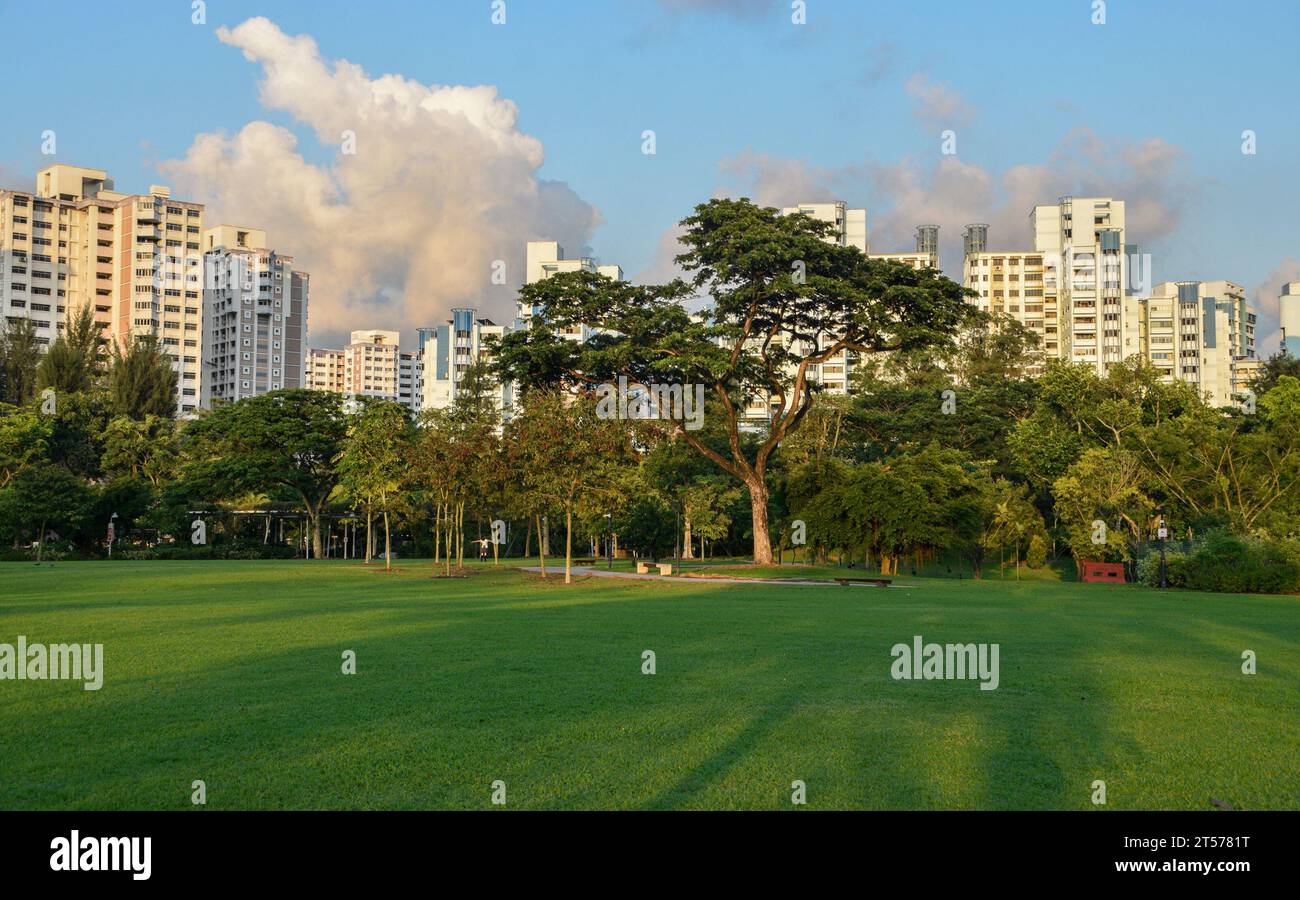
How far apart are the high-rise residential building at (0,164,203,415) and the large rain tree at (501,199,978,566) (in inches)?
4623

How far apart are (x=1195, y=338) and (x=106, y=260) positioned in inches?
6352

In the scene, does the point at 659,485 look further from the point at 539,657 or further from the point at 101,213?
the point at 101,213

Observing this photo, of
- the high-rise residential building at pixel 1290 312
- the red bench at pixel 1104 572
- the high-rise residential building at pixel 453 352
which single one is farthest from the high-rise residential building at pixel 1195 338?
the red bench at pixel 1104 572

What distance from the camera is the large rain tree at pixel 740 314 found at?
141ft

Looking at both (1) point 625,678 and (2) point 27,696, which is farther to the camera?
(1) point 625,678

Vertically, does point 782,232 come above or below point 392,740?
above

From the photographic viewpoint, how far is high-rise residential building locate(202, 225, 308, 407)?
162 m

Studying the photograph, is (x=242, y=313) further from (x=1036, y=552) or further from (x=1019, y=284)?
(x=1036, y=552)

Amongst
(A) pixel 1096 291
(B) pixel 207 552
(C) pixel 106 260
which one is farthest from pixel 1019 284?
(C) pixel 106 260

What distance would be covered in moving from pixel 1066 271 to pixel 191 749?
157m

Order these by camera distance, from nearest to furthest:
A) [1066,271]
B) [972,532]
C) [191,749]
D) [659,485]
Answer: [191,749] < [972,532] < [659,485] < [1066,271]
